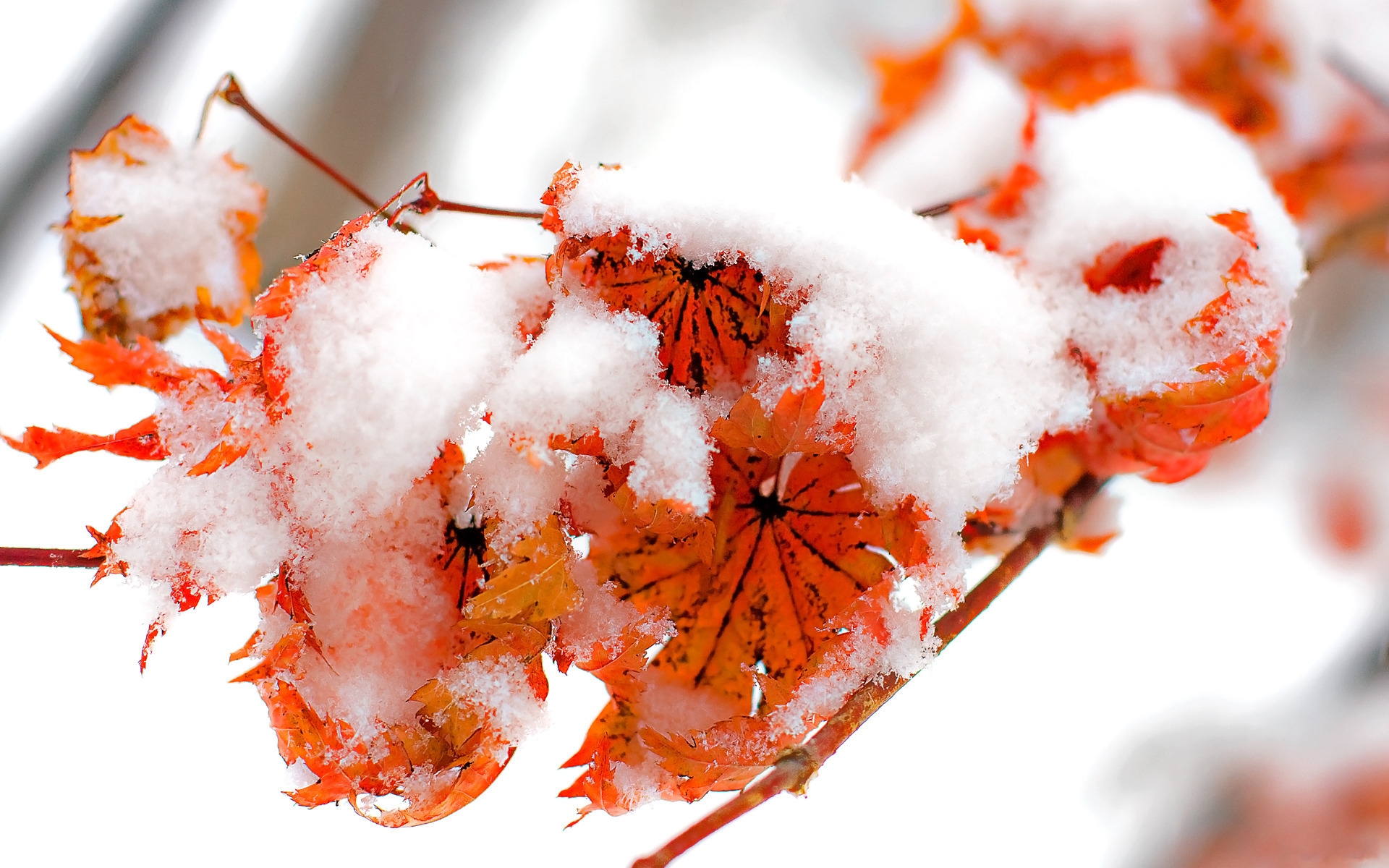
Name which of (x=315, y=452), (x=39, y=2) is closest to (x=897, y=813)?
(x=315, y=452)

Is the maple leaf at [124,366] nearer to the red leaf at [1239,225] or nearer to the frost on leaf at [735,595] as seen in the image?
the frost on leaf at [735,595]

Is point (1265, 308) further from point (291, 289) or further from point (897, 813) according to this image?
point (897, 813)

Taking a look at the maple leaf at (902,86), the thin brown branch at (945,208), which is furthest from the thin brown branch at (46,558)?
the maple leaf at (902,86)

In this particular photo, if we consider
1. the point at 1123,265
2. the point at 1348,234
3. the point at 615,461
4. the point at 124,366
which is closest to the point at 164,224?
the point at 124,366

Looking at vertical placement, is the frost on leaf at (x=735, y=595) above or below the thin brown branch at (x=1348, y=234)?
below

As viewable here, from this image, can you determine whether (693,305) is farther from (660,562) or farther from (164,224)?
(164,224)
